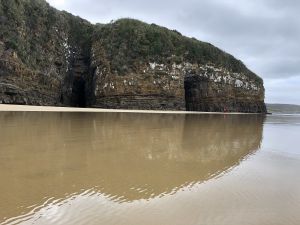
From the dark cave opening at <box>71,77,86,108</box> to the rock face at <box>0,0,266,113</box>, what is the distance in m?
0.11

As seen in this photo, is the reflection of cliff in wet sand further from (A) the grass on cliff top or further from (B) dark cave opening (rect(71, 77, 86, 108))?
(B) dark cave opening (rect(71, 77, 86, 108))

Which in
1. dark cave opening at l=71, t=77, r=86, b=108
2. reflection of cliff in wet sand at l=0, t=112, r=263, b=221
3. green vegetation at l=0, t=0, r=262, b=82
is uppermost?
green vegetation at l=0, t=0, r=262, b=82

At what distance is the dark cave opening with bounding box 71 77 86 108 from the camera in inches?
1421

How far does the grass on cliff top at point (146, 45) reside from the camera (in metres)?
35.6

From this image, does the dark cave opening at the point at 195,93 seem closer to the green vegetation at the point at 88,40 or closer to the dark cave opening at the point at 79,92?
the green vegetation at the point at 88,40

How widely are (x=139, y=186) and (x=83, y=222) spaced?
61.9 inches

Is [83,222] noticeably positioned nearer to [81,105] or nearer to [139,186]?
[139,186]

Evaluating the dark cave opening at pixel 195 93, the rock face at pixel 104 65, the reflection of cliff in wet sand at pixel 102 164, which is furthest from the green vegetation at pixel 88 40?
the reflection of cliff in wet sand at pixel 102 164

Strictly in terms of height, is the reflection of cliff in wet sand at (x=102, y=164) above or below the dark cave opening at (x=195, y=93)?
below

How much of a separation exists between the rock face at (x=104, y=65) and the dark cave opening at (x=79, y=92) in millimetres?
108

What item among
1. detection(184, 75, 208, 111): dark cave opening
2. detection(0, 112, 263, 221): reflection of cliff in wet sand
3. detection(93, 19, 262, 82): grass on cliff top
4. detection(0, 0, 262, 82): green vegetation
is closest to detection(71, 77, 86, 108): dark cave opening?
detection(0, 0, 262, 82): green vegetation

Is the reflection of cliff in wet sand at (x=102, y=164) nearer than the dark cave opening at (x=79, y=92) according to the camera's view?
Yes

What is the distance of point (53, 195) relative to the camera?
4.19 meters

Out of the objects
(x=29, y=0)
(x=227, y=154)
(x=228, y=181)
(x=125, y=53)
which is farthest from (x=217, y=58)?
(x=228, y=181)
